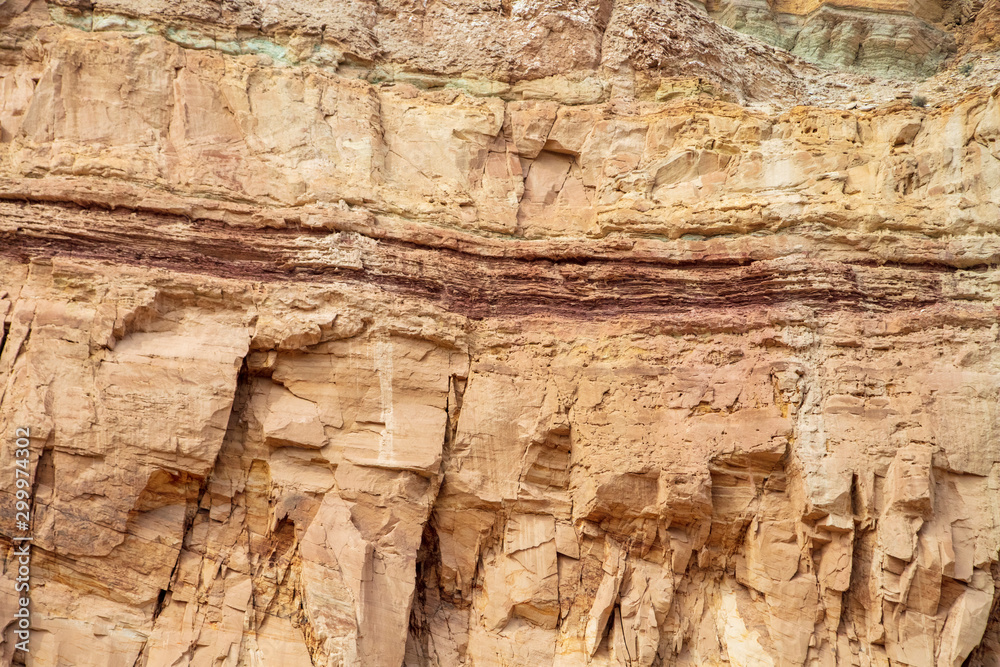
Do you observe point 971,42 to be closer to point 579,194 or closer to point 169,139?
point 579,194

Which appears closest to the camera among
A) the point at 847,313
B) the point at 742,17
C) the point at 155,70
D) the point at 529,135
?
the point at 847,313

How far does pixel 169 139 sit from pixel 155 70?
3.17ft

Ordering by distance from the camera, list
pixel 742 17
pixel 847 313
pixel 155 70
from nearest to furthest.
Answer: pixel 847 313 < pixel 155 70 < pixel 742 17

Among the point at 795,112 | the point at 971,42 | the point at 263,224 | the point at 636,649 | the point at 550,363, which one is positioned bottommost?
the point at 636,649

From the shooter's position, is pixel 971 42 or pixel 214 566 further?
pixel 971 42

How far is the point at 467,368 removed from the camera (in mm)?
10250

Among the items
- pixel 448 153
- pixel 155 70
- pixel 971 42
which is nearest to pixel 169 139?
pixel 155 70

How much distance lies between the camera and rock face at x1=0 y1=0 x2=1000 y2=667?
9.18m

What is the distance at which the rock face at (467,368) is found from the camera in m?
9.18

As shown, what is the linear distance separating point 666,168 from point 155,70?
21.1 feet

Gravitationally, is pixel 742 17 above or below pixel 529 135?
above

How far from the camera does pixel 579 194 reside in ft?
38.2

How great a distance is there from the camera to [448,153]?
11.4 m

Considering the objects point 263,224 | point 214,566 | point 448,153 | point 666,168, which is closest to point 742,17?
point 666,168
